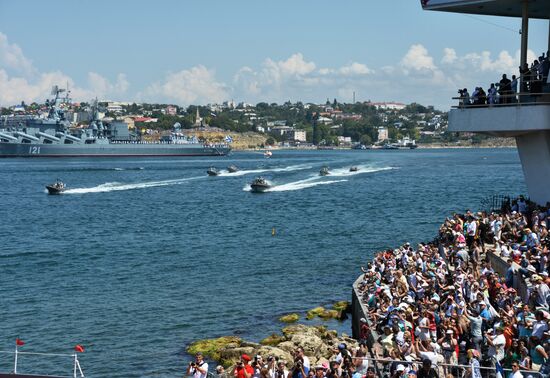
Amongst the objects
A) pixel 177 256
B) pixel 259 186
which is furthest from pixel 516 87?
pixel 259 186

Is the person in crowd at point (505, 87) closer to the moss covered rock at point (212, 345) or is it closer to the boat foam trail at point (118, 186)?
the moss covered rock at point (212, 345)

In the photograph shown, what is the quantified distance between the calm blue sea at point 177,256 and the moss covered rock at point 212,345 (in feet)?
1.72

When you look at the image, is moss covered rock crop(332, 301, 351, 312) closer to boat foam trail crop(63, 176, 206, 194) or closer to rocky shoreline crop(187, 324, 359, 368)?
rocky shoreline crop(187, 324, 359, 368)

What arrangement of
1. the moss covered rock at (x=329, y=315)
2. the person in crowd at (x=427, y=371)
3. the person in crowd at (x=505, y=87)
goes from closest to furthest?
1. the person in crowd at (x=427, y=371)
2. the person in crowd at (x=505, y=87)
3. the moss covered rock at (x=329, y=315)

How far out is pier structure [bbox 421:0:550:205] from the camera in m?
24.5

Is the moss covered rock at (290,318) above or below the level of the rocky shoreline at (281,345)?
below

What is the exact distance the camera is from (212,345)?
27.3m

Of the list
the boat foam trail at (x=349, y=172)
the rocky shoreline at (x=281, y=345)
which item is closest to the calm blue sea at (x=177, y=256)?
the rocky shoreline at (x=281, y=345)

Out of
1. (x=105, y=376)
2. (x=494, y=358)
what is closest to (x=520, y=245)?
(x=494, y=358)

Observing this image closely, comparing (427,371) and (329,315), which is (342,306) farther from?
(427,371)

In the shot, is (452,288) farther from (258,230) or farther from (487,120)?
(258,230)

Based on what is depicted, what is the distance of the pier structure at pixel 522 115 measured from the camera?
24.5 meters

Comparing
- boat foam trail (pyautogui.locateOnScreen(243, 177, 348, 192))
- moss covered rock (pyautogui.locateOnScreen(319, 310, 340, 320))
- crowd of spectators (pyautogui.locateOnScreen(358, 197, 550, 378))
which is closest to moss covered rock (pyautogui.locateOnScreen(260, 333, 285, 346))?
crowd of spectators (pyautogui.locateOnScreen(358, 197, 550, 378))

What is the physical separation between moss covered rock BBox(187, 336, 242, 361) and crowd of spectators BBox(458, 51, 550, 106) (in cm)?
1029
